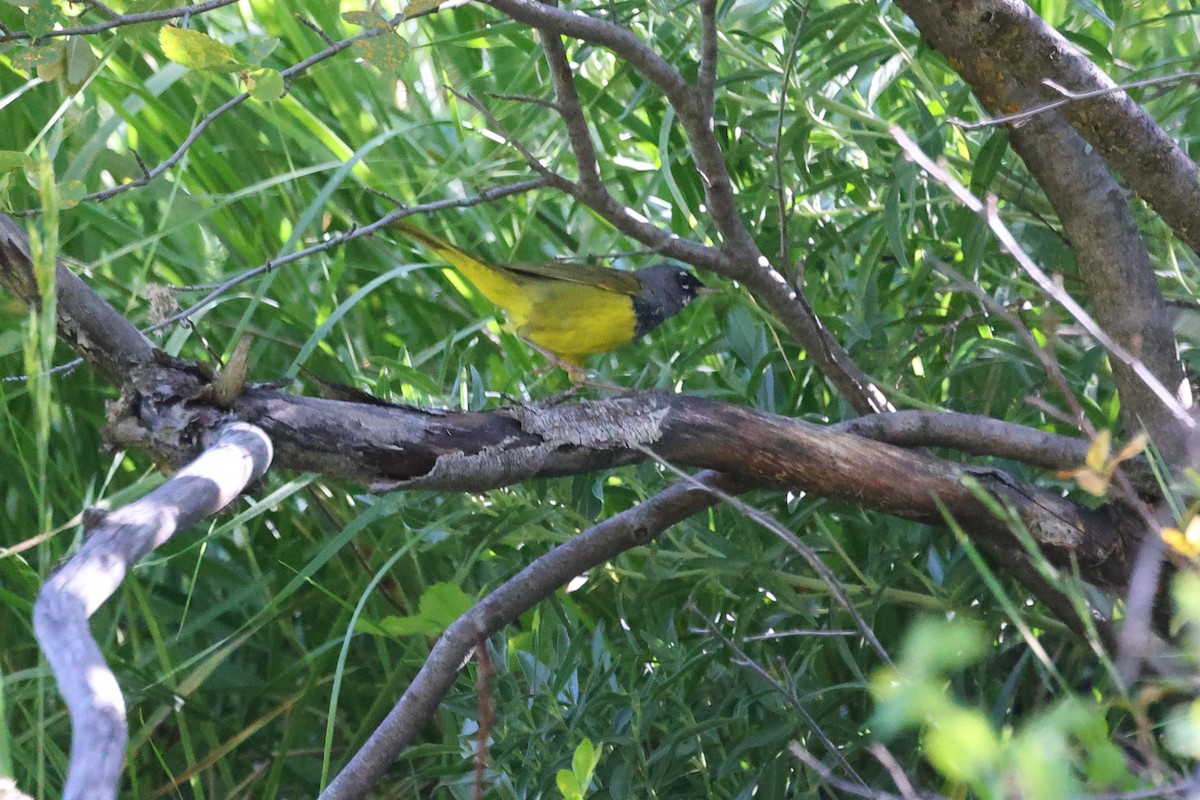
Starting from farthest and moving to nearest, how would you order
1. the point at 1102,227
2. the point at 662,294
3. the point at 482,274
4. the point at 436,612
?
the point at 662,294 → the point at 482,274 → the point at 436,612 → the point at 1102,227

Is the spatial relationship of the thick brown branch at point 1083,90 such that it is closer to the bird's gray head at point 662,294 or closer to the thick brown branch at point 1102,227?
the thick brown branch at point 1102,227

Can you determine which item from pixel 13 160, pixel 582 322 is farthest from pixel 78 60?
pixel 582 322

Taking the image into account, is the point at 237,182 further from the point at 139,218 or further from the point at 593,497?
the point at 593,497

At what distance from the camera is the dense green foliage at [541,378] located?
5.07 feet

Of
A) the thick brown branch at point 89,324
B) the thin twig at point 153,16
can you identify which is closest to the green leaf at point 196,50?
the thin twig at point 153,16

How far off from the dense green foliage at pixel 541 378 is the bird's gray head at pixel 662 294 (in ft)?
0.19

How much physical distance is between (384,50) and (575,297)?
1.53m

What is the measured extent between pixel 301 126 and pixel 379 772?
4.88ft

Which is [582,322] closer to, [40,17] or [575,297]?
[575,297]

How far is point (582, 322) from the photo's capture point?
8.81ft

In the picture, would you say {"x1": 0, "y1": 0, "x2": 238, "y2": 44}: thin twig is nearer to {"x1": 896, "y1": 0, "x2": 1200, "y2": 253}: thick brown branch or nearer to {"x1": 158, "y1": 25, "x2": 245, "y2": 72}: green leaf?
{"x1": 158, "y1": 25, "x2": 245, "y2": 72}: green leaf

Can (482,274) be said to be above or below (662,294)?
above

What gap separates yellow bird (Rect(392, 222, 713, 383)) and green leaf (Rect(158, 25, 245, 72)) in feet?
3.04

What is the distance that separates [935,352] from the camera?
190 cm
